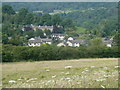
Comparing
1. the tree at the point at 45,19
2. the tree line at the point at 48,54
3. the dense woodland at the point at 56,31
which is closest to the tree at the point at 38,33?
the dense woodland at the point at 56,31

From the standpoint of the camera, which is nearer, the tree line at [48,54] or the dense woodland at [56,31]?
the tree line at [48,54]

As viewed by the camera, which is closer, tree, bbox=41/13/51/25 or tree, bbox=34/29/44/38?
tree, bbox=34/29/44/38

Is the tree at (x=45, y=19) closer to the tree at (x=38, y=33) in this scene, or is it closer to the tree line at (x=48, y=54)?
the tree at (x=38, y=33)

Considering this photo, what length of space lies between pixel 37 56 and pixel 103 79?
8189 mm

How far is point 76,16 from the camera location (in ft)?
211

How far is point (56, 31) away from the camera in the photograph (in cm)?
4681

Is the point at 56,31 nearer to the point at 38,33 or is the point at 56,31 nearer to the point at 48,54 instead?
the point at 38,33

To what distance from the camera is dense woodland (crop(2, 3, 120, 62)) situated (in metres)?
13.7

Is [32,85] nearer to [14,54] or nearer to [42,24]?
[14,54]

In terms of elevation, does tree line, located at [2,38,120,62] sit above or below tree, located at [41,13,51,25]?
below

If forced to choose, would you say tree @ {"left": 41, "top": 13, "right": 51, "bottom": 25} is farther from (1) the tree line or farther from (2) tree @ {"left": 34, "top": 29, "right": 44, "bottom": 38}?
(1) the tree line

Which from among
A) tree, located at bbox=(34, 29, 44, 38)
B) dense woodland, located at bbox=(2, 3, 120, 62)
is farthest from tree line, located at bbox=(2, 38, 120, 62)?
tree, located at bbox=(34, 29, 44, 38)

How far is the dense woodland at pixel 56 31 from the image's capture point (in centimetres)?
1368

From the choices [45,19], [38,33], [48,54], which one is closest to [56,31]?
[45,19]
